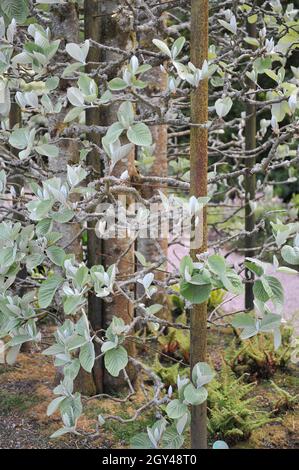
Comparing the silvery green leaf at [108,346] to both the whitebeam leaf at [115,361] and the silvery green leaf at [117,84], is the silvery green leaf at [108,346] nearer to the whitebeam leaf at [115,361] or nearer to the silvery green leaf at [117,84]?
the whitebeam leaf at [115,361]

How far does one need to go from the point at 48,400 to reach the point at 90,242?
2.46 ft

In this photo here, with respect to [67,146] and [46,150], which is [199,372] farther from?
[67,146]

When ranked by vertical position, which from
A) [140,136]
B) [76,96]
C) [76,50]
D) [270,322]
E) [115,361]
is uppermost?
[76,50]

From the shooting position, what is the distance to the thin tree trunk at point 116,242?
8.45ft

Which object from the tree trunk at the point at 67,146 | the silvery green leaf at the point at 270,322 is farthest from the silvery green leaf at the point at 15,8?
the silvery green leaf at the point at 270,322

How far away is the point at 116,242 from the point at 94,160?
0.39 meters

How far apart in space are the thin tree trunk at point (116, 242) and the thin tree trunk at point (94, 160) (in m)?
0.04

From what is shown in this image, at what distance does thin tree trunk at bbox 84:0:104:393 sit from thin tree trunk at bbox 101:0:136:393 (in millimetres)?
36

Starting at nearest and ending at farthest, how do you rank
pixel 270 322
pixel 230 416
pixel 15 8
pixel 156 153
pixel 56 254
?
pixel 270 322 → pixel 56 254 → pixel 15 8 → pixel 230 416 → pixel 156 153

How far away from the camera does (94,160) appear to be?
2512 mm

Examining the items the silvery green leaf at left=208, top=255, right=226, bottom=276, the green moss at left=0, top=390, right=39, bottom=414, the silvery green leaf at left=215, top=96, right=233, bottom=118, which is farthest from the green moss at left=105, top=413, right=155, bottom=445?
the silvery green leaf at left=215, top=96, right=233, bottom=118

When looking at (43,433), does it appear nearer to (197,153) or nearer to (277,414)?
(277,414)

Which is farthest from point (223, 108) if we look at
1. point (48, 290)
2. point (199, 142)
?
point (48, 290)

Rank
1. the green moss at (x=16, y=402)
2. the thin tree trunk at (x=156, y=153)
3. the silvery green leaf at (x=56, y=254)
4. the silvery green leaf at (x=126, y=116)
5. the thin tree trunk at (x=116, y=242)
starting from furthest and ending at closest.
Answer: the thin tree trunk at (x=156, y=153), the green moss at (x=16, y=402), the thin tree trunk at (x=116, y=242), the silvery green leaf at (x=56, y=254), the silvery green leaf at (x=126, y=116)
